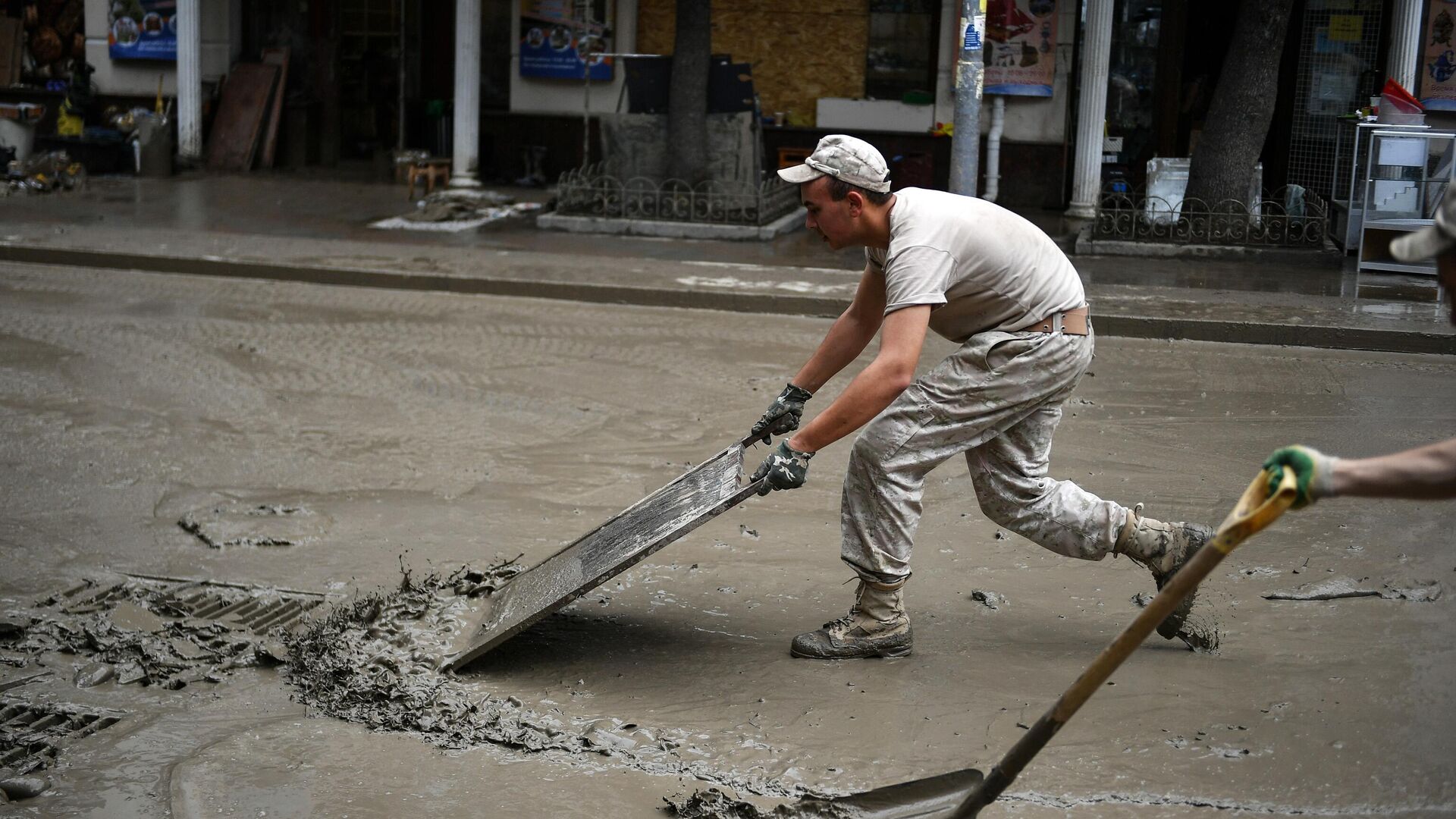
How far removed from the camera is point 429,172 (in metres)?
17.0

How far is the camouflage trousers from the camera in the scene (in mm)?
4254

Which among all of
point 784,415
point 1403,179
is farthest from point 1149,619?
point 1403,179

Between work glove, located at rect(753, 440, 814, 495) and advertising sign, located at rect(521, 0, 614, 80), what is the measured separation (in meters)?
14.8

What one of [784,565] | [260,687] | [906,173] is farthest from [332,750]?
[906,173]

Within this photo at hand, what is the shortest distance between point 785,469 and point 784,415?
572 mm

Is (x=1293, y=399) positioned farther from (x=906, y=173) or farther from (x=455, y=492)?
(x=906, y=173)

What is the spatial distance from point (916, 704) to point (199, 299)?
325 inches

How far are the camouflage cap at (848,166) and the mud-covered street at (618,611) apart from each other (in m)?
1.47

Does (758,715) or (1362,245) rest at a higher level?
(1362,245)

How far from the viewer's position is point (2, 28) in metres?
20.0

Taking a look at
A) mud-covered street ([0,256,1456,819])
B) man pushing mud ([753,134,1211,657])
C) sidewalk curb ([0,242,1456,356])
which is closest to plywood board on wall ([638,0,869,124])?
sidewalk curb ([0,242,1456,356])

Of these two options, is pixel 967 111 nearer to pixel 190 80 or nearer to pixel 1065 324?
pixel 1065 324

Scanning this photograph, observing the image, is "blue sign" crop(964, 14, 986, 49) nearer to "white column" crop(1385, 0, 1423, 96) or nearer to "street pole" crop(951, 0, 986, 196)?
"street pole" crop(951, 0, 986, 196)

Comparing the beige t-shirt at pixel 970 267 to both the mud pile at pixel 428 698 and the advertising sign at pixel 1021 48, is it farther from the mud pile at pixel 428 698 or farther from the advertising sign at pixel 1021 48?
the advertising sign at pixel 1021 48
